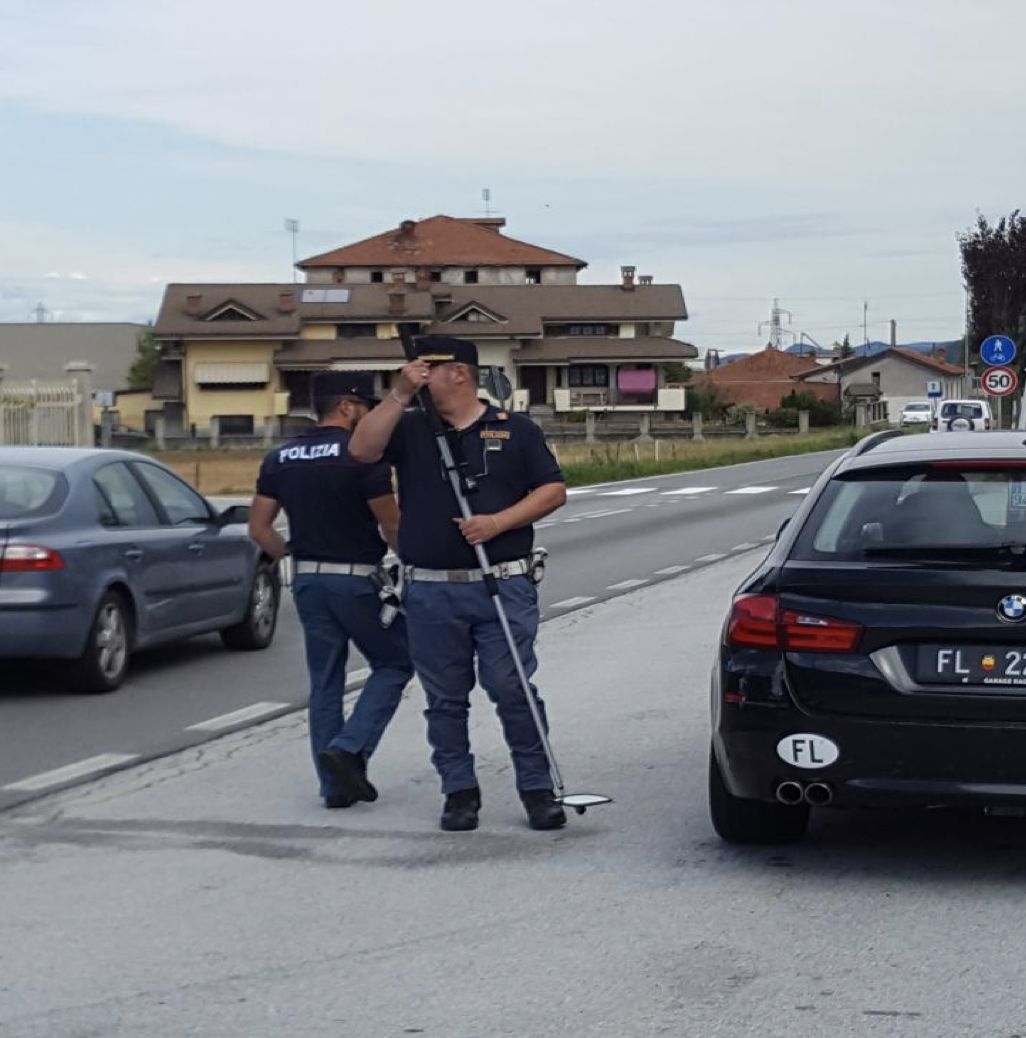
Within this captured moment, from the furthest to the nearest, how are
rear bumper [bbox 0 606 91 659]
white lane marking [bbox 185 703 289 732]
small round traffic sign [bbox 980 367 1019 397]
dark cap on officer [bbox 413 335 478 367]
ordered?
small round traffic sign [bbox 980 367 1019 397] → rear bumper [bbox 0 606 91 659] → white lane marking [bbox 185 703 289 732] → dark cap on officer [bbox 413 335 478 367]

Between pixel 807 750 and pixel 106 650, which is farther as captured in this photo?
pixel 106 650

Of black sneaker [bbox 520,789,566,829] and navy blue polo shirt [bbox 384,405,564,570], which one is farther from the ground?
navy blue polo shirt [bbox 384,405,564,570]

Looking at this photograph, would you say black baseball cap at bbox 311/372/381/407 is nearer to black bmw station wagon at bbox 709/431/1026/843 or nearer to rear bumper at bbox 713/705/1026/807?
black bmw station wagon at bbox 709/431/1026/843

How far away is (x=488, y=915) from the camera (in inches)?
253

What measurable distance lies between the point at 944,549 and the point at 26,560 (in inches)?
236

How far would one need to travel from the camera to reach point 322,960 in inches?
233

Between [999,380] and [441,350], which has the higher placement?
[999,380]

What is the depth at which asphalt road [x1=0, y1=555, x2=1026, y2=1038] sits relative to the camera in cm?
536

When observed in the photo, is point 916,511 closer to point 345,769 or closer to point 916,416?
point 345,769

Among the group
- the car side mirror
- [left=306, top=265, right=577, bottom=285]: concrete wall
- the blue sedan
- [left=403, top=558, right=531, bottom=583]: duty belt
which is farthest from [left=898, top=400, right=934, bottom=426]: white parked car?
[left=403, top=558, right=531, bottom=583]: duty belt

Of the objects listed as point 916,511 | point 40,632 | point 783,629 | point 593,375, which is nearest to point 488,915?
point 783,629

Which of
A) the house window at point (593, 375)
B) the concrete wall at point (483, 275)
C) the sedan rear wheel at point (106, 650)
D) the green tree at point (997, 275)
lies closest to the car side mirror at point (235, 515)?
the sedan rear wheel at point (106, 650)

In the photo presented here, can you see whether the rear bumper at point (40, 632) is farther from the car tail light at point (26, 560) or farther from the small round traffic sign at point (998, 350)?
the small round traffic sign at point (998, 350)

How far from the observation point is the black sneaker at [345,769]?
26.9 feet
